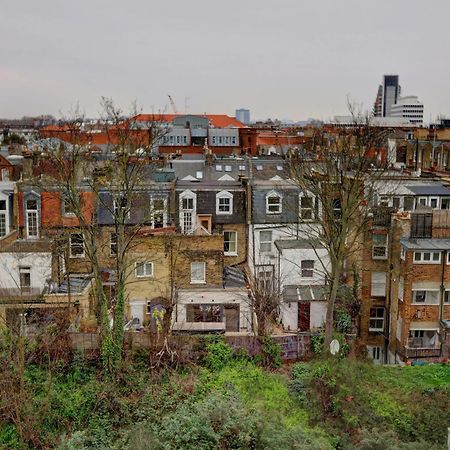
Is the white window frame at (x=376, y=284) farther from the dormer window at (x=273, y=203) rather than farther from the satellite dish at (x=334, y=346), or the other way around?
the dormer window at (x=273, y=203)

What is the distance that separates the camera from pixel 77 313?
29719mm

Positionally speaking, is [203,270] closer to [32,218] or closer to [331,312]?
[331,312]

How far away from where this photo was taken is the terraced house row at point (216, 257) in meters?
29.1

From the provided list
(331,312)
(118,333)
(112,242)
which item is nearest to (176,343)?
(118,333)

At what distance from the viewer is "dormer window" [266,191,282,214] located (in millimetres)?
36812

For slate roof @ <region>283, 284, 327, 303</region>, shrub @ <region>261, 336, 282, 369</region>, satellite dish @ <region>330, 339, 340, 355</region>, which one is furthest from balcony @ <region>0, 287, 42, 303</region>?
satellite dish @ <region>330, 339, 340, 355</region>

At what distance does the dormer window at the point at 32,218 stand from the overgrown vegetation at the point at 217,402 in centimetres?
1145

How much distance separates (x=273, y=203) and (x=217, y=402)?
718 inches

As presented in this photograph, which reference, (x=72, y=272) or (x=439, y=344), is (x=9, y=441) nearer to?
(x=72, y=272)

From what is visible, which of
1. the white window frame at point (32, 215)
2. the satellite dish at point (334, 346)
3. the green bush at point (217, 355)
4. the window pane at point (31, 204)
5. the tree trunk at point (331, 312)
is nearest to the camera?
the green bush at point (217, 355)

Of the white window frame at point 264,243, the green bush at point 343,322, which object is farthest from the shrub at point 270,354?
the white window frame at point 264,243

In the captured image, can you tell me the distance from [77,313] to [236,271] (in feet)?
32.7

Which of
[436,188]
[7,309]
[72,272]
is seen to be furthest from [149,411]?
[436,188]

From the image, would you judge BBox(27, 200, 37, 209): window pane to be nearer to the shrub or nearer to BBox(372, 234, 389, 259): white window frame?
the shrub
